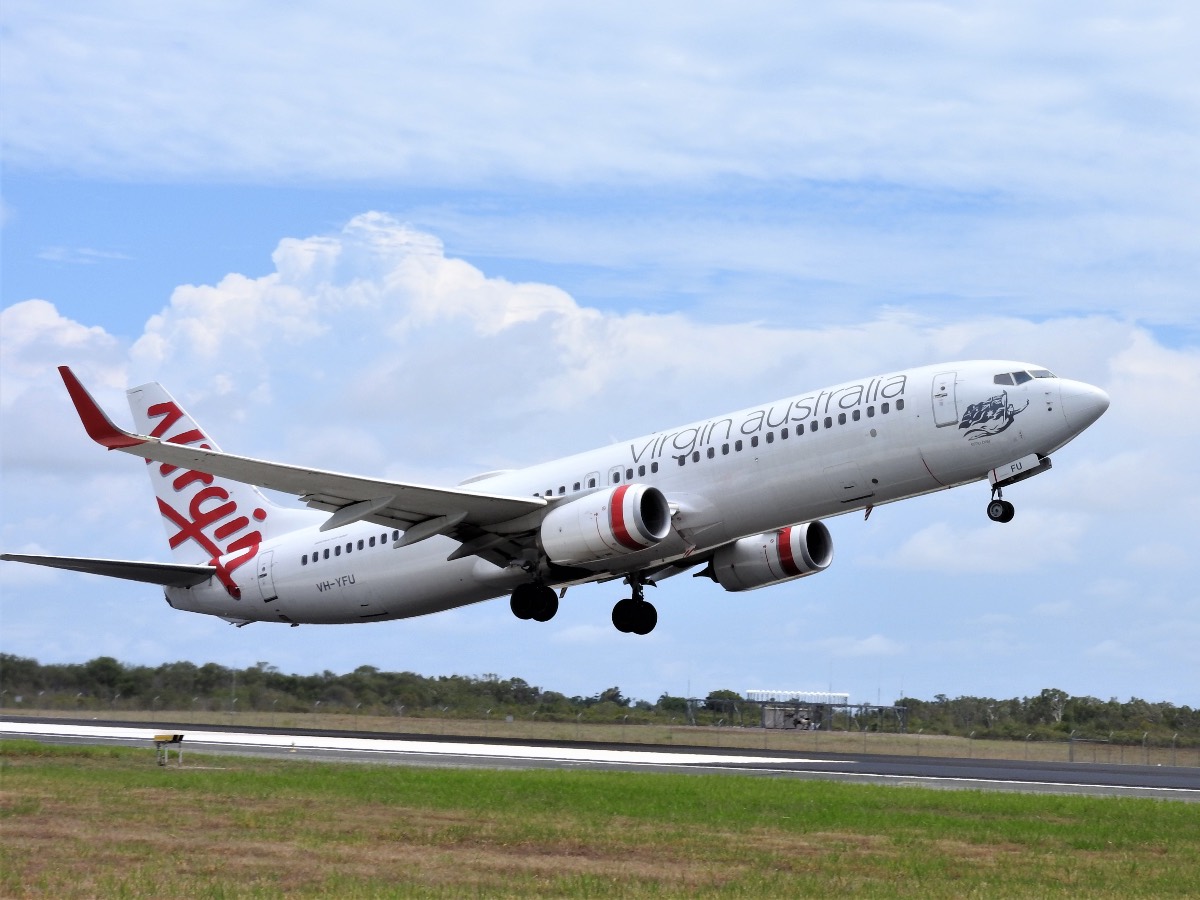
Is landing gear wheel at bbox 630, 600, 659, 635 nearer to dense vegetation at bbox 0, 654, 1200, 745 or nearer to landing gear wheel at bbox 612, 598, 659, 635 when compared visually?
landing gear wheel at bbox 612, 598, 659, 635

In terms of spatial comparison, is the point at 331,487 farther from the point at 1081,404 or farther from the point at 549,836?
the point at 1081,404

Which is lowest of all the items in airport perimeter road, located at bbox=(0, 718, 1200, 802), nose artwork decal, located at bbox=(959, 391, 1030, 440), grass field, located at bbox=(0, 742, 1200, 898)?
grass field, located at bbox=(0, 742, 1200, 898)

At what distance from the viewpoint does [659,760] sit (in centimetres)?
3578

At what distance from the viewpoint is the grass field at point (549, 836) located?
16594 millimetres

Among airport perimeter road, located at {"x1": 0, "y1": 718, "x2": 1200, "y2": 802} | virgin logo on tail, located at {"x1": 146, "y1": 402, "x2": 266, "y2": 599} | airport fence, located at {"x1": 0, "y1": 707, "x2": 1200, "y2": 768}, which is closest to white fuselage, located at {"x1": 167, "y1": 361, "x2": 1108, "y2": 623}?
airport perimeter road, located at {"x1": 0, "y1": 718, "x2": 1200, "y2": 802}

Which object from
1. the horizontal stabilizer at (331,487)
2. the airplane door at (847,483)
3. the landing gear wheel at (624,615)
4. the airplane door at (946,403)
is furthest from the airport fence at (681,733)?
the airplane door at (946,403)

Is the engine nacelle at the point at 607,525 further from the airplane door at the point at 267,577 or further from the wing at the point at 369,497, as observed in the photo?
the airplane door at the point at 267,577

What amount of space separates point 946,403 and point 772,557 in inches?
387

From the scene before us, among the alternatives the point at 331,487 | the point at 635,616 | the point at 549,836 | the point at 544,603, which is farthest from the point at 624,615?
the point at 549,836

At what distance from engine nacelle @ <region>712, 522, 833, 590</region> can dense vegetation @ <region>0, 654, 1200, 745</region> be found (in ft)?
62.1

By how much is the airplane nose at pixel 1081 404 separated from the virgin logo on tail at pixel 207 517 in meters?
23.5

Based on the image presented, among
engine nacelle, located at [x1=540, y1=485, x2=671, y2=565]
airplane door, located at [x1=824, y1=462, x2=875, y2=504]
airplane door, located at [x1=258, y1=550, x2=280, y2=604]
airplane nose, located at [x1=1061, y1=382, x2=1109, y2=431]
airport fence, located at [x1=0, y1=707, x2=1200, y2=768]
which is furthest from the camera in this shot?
airport fence, located at [x1=0, y1=707, x2=1200, y2=768]

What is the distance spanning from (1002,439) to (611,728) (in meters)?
27.4

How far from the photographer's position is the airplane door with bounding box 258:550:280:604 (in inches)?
1657
